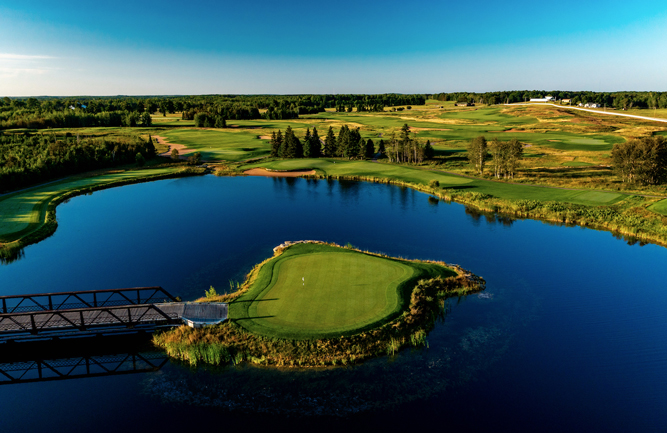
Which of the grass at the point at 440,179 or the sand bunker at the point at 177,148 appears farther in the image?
the sand bunker at the point at 177,148

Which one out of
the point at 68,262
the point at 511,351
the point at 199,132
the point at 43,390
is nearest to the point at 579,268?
the point at 511,351

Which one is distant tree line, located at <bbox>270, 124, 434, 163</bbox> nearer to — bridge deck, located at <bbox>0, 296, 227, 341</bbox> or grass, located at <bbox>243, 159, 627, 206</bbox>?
grass, located at <bbox>243, 159, 627, 206</bbox>

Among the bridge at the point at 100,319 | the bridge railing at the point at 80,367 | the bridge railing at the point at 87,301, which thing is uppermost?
the bridge at the point at 100,319

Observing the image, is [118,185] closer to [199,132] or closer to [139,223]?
[139,223]

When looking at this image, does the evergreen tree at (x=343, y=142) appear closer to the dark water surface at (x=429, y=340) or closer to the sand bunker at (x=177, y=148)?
the sand bunker at (x=177, y=148)

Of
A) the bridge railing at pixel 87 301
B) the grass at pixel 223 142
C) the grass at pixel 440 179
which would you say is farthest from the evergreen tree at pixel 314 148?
the bridge railing at pixel 87 301

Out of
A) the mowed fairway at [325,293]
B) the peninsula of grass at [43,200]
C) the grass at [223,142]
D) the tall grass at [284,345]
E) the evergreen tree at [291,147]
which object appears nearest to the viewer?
the tall grass at [284,345]

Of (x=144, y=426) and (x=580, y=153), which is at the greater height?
(x=580, y=153)
